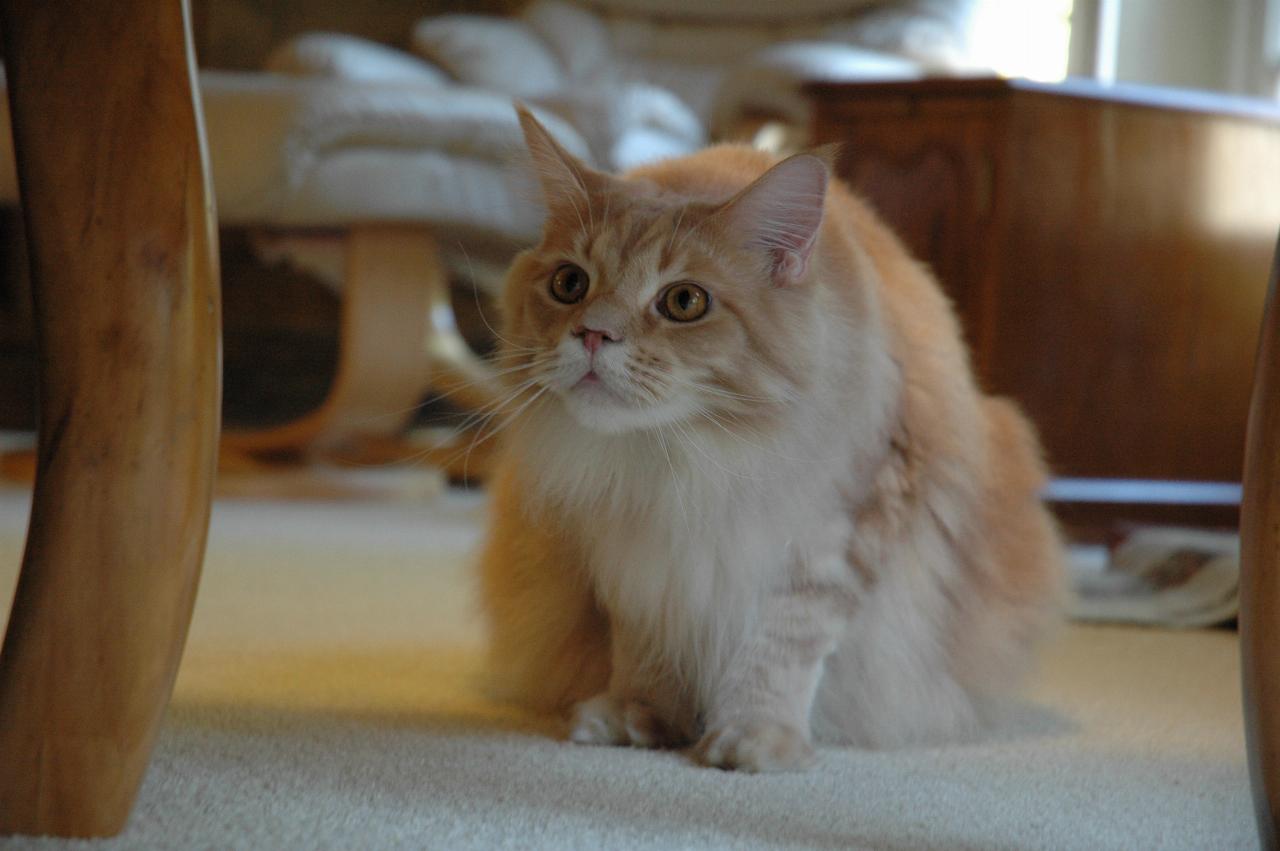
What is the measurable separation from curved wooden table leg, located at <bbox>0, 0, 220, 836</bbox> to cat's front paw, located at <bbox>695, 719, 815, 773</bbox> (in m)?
0.48

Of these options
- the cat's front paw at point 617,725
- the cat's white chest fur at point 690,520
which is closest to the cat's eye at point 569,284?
the cat's white chest fur at point 690,520

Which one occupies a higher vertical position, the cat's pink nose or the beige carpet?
the cat's pink nose

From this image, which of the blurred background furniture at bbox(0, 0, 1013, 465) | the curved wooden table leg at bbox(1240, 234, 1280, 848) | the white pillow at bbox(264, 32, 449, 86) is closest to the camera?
the curved wooden table leg at bbox(1240, 234, 1280, 848)

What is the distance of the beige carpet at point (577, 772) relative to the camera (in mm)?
917

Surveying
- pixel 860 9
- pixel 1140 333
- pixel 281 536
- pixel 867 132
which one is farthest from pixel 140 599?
pixel 860 9

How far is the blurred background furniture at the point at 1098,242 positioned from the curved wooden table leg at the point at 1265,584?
5.32ft

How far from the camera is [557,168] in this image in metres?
1.20

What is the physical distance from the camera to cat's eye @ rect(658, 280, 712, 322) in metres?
1.12

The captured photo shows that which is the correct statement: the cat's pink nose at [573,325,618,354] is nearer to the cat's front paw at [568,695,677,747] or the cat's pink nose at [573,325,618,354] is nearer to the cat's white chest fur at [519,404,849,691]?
the cat's white chest fur at [519,404,849,691]

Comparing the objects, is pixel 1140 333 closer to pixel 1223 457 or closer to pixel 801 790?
pixel 1223 457

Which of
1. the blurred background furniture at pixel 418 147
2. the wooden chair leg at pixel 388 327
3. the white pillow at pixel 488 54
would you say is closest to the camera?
the blurred background furniture at pixel 418 147

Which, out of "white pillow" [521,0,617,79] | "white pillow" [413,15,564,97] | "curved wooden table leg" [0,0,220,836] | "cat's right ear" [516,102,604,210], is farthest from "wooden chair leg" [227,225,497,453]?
"curved wooden table leg" [0,0,220,836]

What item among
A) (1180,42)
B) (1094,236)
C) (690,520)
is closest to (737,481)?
(690,520)

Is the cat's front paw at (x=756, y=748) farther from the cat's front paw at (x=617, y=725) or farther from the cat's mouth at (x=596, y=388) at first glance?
the cat's mouth at (x=596, y=388)
